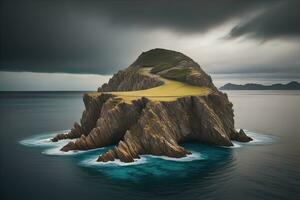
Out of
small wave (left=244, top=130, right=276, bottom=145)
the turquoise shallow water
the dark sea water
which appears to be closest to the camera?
the dark sea water

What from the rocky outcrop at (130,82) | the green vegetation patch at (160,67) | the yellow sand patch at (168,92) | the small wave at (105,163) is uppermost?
the green vegetation patch at (160,67)

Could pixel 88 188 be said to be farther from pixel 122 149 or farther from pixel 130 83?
pixel 130 83

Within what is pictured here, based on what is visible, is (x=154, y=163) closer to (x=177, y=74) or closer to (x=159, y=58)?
(x=177, y=74)

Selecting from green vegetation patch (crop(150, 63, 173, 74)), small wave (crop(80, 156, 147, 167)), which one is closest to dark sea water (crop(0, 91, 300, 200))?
small wave (crop(80, 156, 147, 167))

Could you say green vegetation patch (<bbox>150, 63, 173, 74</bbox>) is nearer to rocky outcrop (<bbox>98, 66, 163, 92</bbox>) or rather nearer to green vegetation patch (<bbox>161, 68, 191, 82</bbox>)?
green vegetation patch (<bbox>161, 68, 191, 82</bbox>)

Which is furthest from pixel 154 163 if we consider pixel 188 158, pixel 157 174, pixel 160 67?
pixel 160 67

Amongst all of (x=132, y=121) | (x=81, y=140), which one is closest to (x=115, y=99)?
(x=132, y=121)

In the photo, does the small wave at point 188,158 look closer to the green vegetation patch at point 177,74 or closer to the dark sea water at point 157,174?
the dark sea water at point 157,174

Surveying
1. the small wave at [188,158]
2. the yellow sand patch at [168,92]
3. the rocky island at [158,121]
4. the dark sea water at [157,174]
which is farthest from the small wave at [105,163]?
the yellow sand patch at [168,92]
